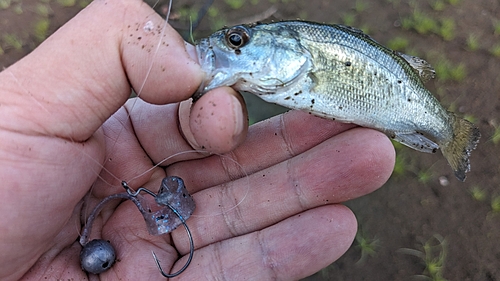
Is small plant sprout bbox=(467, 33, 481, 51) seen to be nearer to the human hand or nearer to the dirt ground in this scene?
the dirt ground

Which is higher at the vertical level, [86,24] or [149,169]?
[86,24]

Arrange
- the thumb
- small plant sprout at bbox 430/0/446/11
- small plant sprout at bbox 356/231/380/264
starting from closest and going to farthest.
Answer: the thumb → small plant sprout at bbox 356/231/380/264 → small plant sprout at bbox 430/0/446/11

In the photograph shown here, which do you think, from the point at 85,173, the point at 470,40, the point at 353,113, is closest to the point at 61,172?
the point at 85,173

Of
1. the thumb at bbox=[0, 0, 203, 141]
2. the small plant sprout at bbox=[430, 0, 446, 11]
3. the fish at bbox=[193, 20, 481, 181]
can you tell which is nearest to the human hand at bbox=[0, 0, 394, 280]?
the thumb at bbox=[0, 0, 203, 141]

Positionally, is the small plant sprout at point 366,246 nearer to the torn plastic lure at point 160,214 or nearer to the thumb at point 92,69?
the torn plastic lure at point 160,214

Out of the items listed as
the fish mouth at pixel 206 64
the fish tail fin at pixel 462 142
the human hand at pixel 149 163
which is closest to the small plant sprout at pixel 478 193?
the fish tail fin at pixel 462 142

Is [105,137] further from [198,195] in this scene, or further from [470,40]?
[470,40]

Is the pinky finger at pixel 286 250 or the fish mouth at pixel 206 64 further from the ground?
the fish mouth at pixel 206 64

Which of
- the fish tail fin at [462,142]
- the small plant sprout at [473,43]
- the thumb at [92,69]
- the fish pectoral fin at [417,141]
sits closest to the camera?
the thumb at [92,69]
